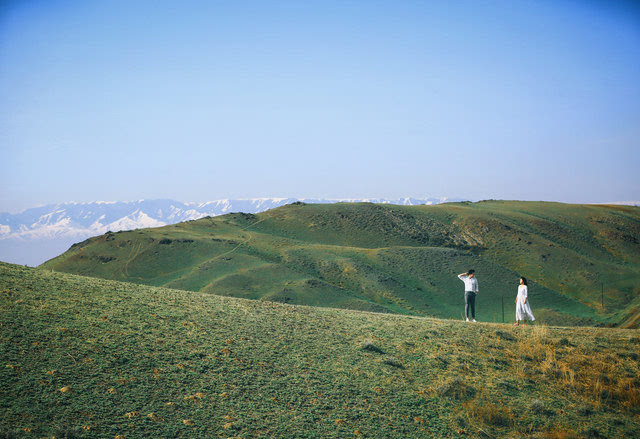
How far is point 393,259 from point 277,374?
2396 inches

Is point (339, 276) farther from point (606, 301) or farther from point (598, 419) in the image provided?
point (598, 419)

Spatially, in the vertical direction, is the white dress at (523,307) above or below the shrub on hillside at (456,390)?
above

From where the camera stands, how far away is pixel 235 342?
47.4 ft

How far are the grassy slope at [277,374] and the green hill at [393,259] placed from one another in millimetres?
34259

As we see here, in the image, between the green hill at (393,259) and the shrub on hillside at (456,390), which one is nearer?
the shrub on hillside at (456,390)

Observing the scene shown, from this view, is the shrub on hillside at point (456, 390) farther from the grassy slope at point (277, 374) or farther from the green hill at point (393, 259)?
the green hill at point (393, 259)

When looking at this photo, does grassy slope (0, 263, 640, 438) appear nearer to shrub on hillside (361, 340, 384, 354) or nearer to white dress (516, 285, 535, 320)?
shrub on hillside (361, 340, 384, 354)

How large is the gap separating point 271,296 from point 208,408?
41.6m

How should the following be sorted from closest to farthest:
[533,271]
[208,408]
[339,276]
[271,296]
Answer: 1. [208,408]
2. [271,296]
3. [339,276]
4. [533,271]

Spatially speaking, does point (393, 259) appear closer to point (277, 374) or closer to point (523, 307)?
point (523, 307)

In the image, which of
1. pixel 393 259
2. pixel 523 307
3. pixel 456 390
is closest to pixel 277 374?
pixel 456 390

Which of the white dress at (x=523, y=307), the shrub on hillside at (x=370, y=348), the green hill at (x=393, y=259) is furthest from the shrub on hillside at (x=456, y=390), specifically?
the green hill at (x=393, y=259)

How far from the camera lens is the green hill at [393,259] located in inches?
2256

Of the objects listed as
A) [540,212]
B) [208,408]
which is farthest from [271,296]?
[540,212]
